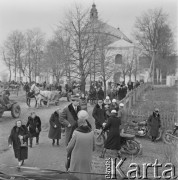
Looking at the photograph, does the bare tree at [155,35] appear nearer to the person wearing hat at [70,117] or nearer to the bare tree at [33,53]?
the bare tree at [33,53]

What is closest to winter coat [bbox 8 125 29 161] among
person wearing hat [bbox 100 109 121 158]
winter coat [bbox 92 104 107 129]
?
person wearing hat [bbox 100 109 121 158]

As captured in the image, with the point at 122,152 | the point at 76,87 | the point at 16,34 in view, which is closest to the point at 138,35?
the point at 16,34

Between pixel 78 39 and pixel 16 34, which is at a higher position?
pixel 16 34

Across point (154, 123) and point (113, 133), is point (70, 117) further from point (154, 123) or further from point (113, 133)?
point (154, 123)

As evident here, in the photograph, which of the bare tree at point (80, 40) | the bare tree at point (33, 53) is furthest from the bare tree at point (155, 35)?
the bare tree at point (80, 40)

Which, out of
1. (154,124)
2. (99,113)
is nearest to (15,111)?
(99,113)

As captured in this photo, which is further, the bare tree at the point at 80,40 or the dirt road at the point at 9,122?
the bare tree at the point at 80,40

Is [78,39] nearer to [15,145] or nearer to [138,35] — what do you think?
[15,145]

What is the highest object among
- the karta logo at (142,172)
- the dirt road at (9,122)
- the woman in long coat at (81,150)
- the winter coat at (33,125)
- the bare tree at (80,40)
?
the bare tree at (80,40)

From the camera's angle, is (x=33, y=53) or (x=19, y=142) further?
(x=33, y=53)

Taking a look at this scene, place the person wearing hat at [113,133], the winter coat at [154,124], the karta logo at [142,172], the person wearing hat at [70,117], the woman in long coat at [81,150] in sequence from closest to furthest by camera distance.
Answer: the woman in long coat at [81,150], the karta logo at [142,172], the person wearing hat at [70,117], the person wearing hat at [113,133], the winter coat at [154,124]

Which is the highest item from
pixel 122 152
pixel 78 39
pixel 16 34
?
Answer: pixel 16 34

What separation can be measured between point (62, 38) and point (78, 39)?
209 cm

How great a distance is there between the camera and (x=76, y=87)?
2492 cm
